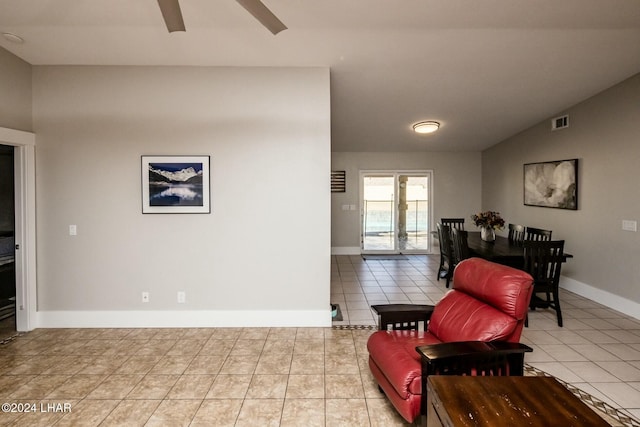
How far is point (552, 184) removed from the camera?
17.9 ft

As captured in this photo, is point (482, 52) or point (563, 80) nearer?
point (482, 52)

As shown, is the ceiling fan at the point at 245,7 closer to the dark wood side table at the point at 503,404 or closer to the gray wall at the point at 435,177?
the dark wood side table at the point at 503,404

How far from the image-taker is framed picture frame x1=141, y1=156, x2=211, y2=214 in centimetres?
374

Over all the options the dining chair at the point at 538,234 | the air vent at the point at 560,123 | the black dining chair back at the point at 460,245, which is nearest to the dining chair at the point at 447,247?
the black dining chair back at the point at 460,245

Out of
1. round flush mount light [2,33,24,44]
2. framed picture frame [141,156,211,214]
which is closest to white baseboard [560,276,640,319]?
framed picture frame [141,156,211,214]

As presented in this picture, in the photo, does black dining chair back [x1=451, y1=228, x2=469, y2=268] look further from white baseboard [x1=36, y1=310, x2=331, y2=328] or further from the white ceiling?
white baseboard [x1=36, y1=310, x2=331, y2=328]

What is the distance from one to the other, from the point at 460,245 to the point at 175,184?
150 inches

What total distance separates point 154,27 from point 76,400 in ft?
9.84

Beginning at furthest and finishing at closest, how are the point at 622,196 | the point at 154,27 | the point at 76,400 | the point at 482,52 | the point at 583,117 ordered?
the point at 583,117 → the point at 622,196 → the point at 482,52 → the point at 154,27 → the point at 76,400

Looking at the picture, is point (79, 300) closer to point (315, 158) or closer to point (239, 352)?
point (239, 352)

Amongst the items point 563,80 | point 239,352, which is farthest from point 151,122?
point 563,80

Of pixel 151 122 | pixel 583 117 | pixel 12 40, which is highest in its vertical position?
pixel 12 40

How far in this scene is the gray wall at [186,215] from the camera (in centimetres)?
375

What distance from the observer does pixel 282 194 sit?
381cm
